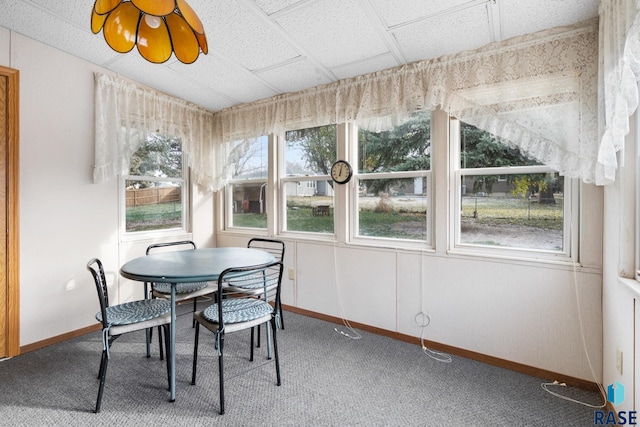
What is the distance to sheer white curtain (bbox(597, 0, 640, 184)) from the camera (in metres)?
1.24

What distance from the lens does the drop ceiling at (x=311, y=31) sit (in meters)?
1.96

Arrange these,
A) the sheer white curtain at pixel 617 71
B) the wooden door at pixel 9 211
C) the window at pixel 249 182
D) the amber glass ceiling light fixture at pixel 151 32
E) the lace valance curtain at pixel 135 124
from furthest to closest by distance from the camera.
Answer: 1. the window at pixel 249 182
2. the lace valance curtain at pixel 135 124
3. the wooden door at pixel 9 211
4. the amber glass ceiling light fixture at pixel 151 32
5. the sheer white curtain at pixel 617 71

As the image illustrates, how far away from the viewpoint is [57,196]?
2693mm

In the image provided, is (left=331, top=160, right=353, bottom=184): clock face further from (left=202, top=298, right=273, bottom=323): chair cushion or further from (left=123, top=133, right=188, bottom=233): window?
(left=123, top=133, right=188, bottom=233): window

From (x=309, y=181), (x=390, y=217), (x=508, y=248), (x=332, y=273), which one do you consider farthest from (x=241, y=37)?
(x=508, y=248)

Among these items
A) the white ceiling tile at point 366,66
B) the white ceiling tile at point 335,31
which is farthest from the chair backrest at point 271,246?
the white ceiling tile at point 335,31

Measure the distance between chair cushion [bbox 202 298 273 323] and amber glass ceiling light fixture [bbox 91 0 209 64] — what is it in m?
1.43

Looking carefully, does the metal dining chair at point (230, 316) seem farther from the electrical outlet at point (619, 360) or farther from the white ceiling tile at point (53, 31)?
the white ceiling tile at point (53, 31)

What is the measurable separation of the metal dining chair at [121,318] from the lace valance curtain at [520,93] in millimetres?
2176

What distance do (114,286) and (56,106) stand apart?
5.54 feet

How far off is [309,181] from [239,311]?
5.70 feet

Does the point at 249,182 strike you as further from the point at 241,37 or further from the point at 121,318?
the point at 121,318

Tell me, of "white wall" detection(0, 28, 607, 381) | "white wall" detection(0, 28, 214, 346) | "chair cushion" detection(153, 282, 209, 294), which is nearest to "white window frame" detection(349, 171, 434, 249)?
"white wall" detection(0, 28, 607, 381)

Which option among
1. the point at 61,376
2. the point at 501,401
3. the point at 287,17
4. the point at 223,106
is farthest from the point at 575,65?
the point at 61,376
